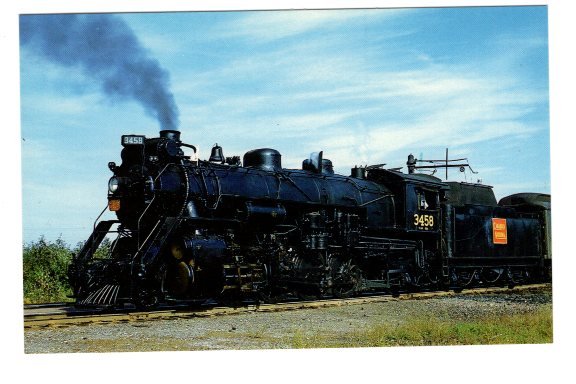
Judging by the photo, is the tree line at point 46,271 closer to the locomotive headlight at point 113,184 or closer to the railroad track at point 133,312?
the railroad track at point 133,312

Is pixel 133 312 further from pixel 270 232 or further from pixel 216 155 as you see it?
pixel 216 155

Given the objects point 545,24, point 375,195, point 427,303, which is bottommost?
point 427,303

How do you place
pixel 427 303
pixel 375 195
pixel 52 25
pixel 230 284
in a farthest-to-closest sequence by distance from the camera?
pixel 375 195, pixel 427 303, pixel 230 284, pixel 52 25

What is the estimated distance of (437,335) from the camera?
1112 cm

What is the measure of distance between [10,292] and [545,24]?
1001 centimetres

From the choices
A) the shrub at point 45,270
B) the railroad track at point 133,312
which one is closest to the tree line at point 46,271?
the shrub at point 45,270

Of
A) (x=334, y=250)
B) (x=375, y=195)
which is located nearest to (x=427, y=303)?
(x=334, y=250)

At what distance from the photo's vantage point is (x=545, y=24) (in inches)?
458

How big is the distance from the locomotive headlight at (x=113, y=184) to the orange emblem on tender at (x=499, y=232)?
12.2m

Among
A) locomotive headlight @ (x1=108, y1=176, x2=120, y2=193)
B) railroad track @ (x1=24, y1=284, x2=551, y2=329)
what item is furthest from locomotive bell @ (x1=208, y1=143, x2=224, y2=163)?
railroad track @ (x1=24, y1=284, x2=551, y2=329)

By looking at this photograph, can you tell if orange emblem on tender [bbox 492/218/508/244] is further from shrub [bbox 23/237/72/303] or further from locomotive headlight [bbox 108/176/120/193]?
shrub [bbox 23/237/72/303]

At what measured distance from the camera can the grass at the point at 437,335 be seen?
34.8 feet

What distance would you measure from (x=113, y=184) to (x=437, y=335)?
7062 millimetres

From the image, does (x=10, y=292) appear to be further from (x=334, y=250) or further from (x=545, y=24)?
(x=545, y=24)
